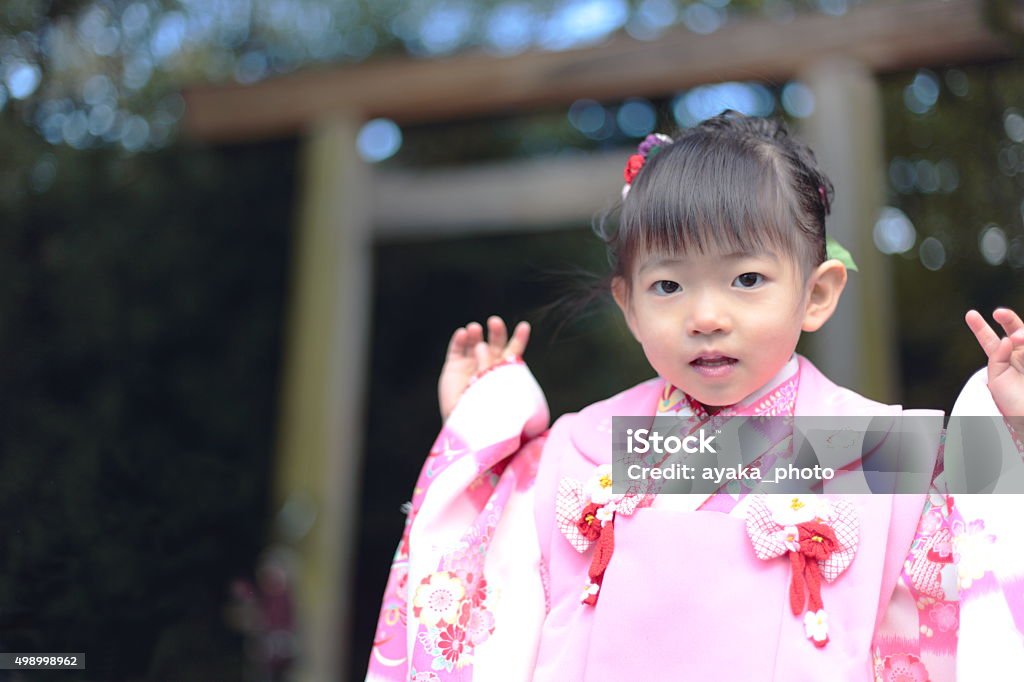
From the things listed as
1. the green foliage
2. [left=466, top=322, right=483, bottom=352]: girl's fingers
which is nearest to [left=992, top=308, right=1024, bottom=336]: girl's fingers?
[left=466, top=322, right=483, bottom=352]: girl's fingers

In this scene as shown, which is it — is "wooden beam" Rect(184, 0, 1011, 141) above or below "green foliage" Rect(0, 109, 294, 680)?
above

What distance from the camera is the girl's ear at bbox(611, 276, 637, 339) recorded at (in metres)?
1.33

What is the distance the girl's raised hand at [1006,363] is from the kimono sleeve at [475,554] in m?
0.58

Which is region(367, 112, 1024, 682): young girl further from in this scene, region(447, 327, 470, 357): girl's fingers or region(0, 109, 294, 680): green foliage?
region(0, 109, 294, 680): green foliage

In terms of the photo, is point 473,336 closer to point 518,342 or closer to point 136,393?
point 518,342

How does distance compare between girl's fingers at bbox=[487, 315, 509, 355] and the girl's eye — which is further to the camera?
girl's fingers at bbox=[487, 315, 509, 355]

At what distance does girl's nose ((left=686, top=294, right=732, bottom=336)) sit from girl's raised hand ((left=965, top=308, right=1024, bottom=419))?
10.4 inches

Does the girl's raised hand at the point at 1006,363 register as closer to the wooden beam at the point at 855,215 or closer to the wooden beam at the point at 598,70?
the wooden beam at the point at 598,70

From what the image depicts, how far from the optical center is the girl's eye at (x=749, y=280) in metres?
1.23

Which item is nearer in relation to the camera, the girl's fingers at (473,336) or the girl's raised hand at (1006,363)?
the girl's raised hand at (1006,363)

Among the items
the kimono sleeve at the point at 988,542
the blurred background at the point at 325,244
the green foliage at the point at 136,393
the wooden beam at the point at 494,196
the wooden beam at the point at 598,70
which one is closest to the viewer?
the kimono sleeve at the point at 988,542

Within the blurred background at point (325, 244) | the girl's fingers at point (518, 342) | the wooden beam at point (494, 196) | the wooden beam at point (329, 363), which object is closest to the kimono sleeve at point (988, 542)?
the girl's fingers at point (518, 342)

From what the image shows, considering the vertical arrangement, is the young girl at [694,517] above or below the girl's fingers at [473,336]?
below

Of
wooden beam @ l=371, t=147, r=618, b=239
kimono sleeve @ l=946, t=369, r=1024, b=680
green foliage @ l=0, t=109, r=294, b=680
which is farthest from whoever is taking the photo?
wooden beam @ l=371, t=147, r=618, b=239
